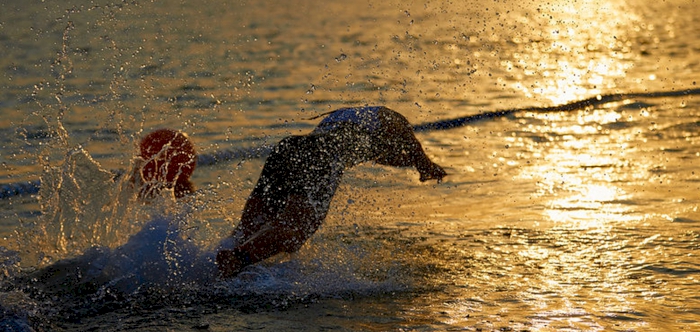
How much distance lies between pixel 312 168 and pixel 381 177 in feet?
6.72

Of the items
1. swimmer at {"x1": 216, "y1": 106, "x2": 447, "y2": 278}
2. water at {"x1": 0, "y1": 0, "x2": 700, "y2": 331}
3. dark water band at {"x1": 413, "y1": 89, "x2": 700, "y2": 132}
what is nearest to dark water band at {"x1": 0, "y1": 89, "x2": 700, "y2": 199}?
dark water band at {"x1": 413, "y1": 89, "x2": 700, "y2": 132}

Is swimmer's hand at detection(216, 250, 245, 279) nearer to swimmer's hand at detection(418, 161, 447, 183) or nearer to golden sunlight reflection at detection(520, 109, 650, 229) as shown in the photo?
swimmer's hand at detection(418, 161, 447, 183)

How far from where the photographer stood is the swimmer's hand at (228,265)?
500 cm

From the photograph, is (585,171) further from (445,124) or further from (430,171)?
(430,171)

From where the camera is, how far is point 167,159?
18.4 ft

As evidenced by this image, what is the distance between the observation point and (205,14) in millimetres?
16062

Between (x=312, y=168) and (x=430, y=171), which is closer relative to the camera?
(x=312, y=168)

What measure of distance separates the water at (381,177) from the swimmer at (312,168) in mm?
213

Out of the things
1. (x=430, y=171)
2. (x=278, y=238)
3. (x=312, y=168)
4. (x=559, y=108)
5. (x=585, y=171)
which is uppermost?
(x=312, y=168)

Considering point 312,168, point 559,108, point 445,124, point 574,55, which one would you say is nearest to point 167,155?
point 312,168

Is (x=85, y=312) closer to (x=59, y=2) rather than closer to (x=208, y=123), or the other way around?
(x=208, y=123)

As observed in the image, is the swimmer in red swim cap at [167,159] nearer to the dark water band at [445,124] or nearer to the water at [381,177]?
the water at [381,177]

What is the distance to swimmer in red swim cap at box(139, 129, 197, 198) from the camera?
5566mm

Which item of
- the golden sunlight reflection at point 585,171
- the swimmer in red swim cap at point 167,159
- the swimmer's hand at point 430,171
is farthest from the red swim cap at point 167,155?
the golden sunlight reflection at point 585,171
